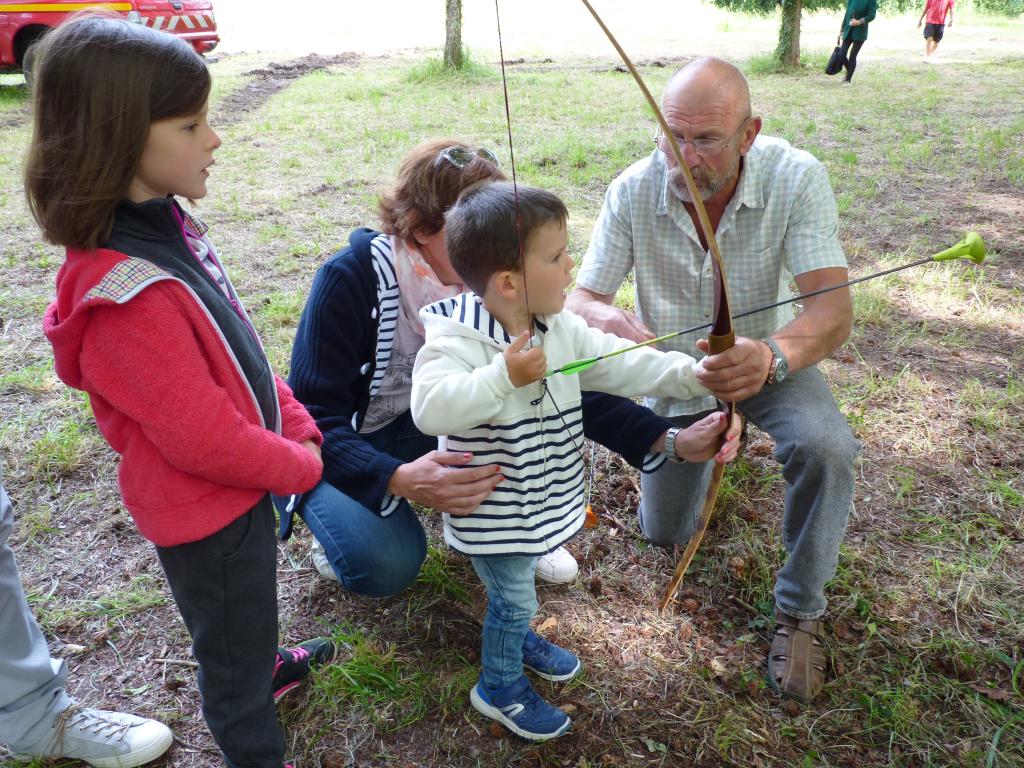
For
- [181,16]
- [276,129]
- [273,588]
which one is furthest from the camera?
Result: [181,16]

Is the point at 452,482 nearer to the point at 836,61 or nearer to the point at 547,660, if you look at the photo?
the point at 547,660

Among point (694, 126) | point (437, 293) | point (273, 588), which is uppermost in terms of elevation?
point (694, 126)

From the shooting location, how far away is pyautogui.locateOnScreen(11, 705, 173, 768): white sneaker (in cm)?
173

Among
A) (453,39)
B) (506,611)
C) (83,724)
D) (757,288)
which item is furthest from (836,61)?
(83,724)

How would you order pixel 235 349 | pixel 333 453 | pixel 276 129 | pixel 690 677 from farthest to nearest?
pixel 276 129 → pixel 690 677 → pixel 333 453 → pixel 235 349

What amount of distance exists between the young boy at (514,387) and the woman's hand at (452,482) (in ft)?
0.11

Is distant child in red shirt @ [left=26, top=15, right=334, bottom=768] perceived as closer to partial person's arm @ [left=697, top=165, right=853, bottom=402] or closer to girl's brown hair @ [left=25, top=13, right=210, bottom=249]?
girl's brown hair @ [left=25, top=13, right=210, bottom=249]

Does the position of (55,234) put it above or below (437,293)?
above

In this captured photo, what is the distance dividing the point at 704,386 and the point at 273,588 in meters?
0.97

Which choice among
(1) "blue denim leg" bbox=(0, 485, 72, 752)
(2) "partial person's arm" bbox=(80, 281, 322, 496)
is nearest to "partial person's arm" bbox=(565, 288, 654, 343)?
(2) "partial person's arm" bbox=(80, 281, 322, 496)

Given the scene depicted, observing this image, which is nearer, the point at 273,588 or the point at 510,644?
the point at 273,588

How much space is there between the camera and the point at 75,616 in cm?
221

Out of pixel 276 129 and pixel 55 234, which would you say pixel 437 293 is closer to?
pixel 55 234

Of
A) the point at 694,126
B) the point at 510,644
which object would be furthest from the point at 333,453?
the point at 694,126
